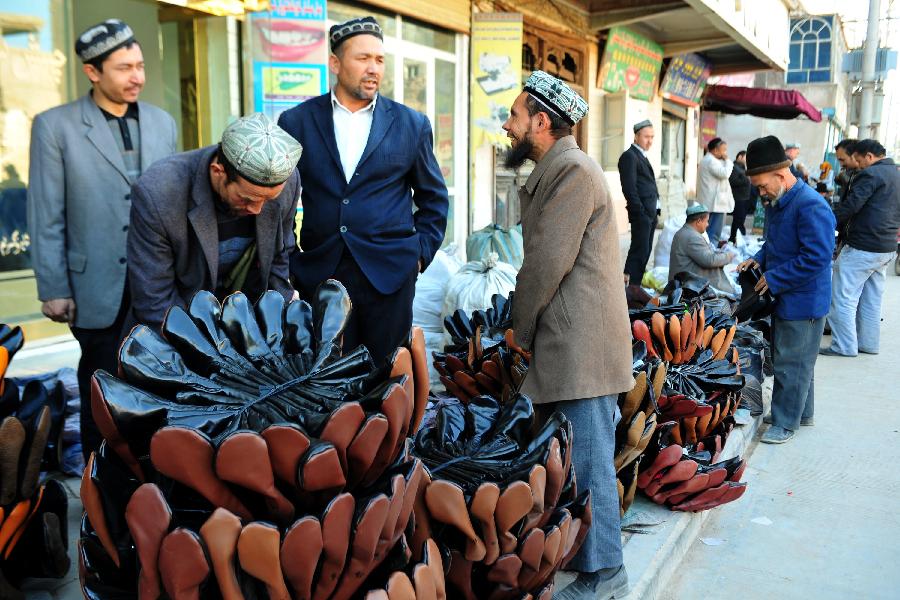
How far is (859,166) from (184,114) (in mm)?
5743

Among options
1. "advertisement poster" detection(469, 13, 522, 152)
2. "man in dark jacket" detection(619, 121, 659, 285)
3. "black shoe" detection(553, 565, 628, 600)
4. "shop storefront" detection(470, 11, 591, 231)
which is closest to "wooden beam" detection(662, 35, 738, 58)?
"shop storefront" detection(470, 11, 591, 231)

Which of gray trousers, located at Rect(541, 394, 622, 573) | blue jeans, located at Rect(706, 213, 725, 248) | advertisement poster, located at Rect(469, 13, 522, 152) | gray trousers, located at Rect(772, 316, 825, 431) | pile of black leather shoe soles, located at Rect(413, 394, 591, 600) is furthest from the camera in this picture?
blue jeans, located at Rect(706, 213, 725, 248)

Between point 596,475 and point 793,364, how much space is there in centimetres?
270

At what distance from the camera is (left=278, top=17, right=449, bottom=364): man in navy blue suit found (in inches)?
122

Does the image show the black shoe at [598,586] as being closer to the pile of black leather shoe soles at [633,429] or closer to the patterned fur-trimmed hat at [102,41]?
the pile of black leather shoe soles at [633,429]

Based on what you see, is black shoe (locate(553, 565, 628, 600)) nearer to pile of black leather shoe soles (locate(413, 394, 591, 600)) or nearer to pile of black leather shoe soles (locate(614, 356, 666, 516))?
pile of black leather shoe soles (locate(413, 394, 591, 600))

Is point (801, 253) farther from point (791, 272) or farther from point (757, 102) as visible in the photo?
point (757, 102)

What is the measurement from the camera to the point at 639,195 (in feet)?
26.5

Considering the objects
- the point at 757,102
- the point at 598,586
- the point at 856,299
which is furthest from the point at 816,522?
the point at 757,102

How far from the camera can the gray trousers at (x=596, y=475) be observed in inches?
99.2

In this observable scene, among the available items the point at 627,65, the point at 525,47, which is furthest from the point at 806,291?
the point at 627,65

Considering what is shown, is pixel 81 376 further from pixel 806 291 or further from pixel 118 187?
pixel 806 291

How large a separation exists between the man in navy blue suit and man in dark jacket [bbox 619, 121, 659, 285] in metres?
5.15

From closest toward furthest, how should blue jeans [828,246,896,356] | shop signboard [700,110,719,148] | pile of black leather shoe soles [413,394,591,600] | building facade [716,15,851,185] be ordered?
pile of black leather shoe soles [413,394,591,600], blue jeans [828,246,896,356], shop signboard [700,110,719,148], building facade [716,15,851,185]
